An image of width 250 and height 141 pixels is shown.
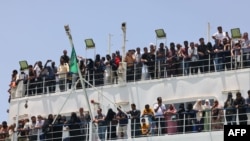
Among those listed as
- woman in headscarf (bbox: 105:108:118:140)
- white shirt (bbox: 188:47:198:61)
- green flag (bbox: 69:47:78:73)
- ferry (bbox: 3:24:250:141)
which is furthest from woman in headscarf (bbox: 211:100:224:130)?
green flag (bbox: 69:47:78:73)

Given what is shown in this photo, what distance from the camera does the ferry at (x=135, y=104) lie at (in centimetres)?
2588

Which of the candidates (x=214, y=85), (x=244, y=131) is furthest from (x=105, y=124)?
(x=244, y=131)

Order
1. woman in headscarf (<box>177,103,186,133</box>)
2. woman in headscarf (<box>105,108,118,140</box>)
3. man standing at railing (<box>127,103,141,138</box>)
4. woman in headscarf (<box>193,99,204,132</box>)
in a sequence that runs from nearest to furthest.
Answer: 1. woman in headscarf (<box>193,99,204,132</box>)
2. woman in headscarf (<box>177,103,186,133</box>)
3. man standing at railing (<box>127,103,141,138</box>)
4. woman in headscarf (<box>105,108,118,140</box>)

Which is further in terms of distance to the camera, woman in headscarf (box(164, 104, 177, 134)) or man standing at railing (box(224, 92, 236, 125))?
woman in headscarf (box(164, 104, 177, 134))

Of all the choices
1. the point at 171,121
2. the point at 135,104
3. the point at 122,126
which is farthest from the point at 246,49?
the point at 122,126

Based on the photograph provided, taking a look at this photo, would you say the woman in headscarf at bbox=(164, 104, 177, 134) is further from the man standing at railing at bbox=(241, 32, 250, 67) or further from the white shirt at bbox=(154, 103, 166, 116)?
the man standing at railing at bbox=(241, 32, 250, 67)

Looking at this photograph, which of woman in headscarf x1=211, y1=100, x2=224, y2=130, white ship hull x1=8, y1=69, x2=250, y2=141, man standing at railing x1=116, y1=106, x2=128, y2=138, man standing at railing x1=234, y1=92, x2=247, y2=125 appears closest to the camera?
man standing at railing x1=234, y1=92, x2=247, y2=125

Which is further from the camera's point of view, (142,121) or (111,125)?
(111,125)

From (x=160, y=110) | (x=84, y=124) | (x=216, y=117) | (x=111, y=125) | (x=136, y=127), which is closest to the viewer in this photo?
(x=216, y=117)

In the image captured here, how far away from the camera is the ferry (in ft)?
84.9

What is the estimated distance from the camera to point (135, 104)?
2895cm

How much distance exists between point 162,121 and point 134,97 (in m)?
3.46

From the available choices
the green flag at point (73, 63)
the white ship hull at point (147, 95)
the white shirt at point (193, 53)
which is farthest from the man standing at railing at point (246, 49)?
the green flag at point (73, 63)

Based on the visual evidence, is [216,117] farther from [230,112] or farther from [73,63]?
[73,63]
